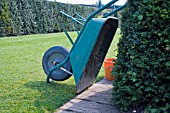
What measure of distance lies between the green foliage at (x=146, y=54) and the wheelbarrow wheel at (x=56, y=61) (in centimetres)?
120

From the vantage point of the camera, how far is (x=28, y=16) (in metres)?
12.9

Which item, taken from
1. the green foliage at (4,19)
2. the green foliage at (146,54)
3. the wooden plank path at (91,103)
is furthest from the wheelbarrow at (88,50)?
the green foliage at (4,19)

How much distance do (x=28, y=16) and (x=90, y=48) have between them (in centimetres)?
1126

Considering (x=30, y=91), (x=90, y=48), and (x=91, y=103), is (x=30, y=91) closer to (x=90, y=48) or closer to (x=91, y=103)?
(x=91, y=103)

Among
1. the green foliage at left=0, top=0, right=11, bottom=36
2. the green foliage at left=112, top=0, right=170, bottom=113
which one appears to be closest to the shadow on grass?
the green foliage at left=112, top=0, right=170, bottom=113

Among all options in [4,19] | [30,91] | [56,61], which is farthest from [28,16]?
[30,91]

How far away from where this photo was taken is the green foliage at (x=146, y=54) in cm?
196

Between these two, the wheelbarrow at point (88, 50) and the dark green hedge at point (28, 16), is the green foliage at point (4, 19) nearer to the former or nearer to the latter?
the dark green hedge at point (28, 16)

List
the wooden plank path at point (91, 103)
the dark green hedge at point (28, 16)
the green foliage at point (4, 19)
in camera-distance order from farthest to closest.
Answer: the dark green hedge at point (28, 16)
the green foliage at point (4, 19)
the wooden plank path at point (91, 103)

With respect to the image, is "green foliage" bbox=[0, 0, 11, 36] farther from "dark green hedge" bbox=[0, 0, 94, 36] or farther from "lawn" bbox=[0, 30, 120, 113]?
"lawn" bbox=[0, 30, 120, 113]

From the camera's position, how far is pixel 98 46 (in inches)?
109

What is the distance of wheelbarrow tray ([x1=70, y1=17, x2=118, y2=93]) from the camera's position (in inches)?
95.7

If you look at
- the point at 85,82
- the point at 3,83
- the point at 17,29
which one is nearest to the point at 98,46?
the point at 85,82

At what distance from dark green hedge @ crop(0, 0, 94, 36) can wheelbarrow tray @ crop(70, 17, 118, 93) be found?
9.47 metres
